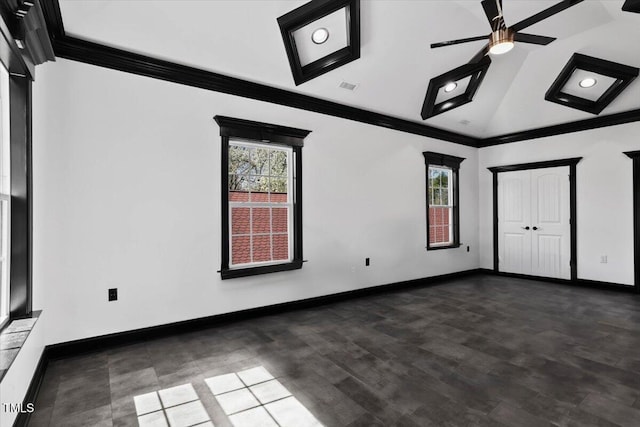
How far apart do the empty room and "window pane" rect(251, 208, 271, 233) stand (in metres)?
0.04

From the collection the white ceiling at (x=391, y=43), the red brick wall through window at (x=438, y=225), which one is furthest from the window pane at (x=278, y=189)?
the red brick wall through window at (x=438, y=225)

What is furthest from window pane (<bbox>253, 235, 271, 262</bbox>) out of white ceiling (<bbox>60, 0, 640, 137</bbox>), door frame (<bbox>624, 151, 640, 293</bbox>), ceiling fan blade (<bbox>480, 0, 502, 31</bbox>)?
door frame (<bbox>624, 151, 640, 293</bbox>)

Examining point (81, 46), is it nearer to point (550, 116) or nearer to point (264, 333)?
point (264, 333)

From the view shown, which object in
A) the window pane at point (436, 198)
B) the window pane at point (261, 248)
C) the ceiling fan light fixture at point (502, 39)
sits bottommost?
the window pane at point (261, 248)

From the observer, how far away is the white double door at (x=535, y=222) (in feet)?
19.1

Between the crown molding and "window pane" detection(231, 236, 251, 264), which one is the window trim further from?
"window pane" detection(231, 236, 251, 264)

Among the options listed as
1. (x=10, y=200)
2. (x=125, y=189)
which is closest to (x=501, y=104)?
(x=125, y=189)

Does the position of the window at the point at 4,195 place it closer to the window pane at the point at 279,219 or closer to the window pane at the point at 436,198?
the window pane at the point at 279,219

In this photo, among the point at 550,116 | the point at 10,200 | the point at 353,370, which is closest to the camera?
the point at 10,200

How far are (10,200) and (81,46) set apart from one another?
158cm

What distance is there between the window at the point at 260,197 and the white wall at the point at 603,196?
4.78 meters

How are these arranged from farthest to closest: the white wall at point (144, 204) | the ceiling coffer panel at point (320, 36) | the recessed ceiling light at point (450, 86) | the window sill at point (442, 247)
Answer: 1. the window sill at point (442, 247)
2. the recessed ceiling light at point (450, 86)
3. the ceiling coffer panel at point (320, 36)
4. the white wall at point (144, 204)

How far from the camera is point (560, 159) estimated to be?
5.83 meters

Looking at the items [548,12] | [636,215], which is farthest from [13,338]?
[636,215]
